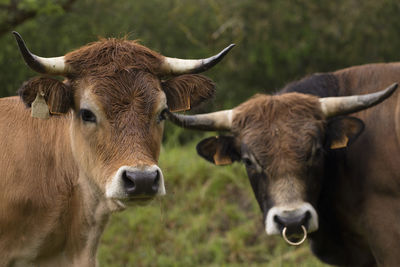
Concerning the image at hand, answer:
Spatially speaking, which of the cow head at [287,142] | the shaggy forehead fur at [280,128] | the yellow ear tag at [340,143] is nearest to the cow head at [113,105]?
the cow head at [287,142]

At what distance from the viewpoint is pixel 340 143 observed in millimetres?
5590

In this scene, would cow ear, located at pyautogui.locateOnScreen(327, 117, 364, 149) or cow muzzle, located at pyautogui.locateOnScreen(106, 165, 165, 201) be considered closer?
cow muzzle, located at pyautogui.locateOnScreen(106, 165, 165, 201)

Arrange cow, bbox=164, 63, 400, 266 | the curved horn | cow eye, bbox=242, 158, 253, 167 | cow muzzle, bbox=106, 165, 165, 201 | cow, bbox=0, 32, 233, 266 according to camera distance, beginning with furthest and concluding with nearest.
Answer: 1. cow eye, bbox=242, 158, 253, 167
2. cow, bbox=164, 63, 400, 266
3. the curved horn
4. cow, bbox=0, 32, 233, 266
5. cow muzzle, bbox=106, 165, 165, 201

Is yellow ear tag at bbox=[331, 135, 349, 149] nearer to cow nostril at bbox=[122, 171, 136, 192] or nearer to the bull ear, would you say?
the bull ear

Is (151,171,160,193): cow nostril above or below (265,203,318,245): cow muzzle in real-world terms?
above

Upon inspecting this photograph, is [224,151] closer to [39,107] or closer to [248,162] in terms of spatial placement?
[248,162]

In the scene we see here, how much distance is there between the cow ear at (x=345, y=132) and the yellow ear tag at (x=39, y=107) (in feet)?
8.48

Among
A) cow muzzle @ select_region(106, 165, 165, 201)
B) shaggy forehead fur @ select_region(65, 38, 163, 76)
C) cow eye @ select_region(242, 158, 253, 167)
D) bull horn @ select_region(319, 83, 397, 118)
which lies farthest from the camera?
cow eye @ select_region(242, 158, 253, 167)

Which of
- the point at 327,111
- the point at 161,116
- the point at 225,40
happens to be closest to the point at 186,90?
the point at 161,116

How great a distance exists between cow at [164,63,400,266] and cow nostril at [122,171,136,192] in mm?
955

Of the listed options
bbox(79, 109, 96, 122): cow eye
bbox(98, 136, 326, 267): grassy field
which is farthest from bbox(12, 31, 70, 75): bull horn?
bbox(98, 136, 326, 267): grassy field

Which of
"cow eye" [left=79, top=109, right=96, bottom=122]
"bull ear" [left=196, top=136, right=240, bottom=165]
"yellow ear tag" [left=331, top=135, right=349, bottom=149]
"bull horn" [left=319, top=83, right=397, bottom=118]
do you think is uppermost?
"cow eye" [left=79, top=109, right=96, bottom=122]

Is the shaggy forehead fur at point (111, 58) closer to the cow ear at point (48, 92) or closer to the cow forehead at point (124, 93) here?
the cow forehead at point (124, 93)

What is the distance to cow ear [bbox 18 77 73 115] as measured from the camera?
15.5 feet
